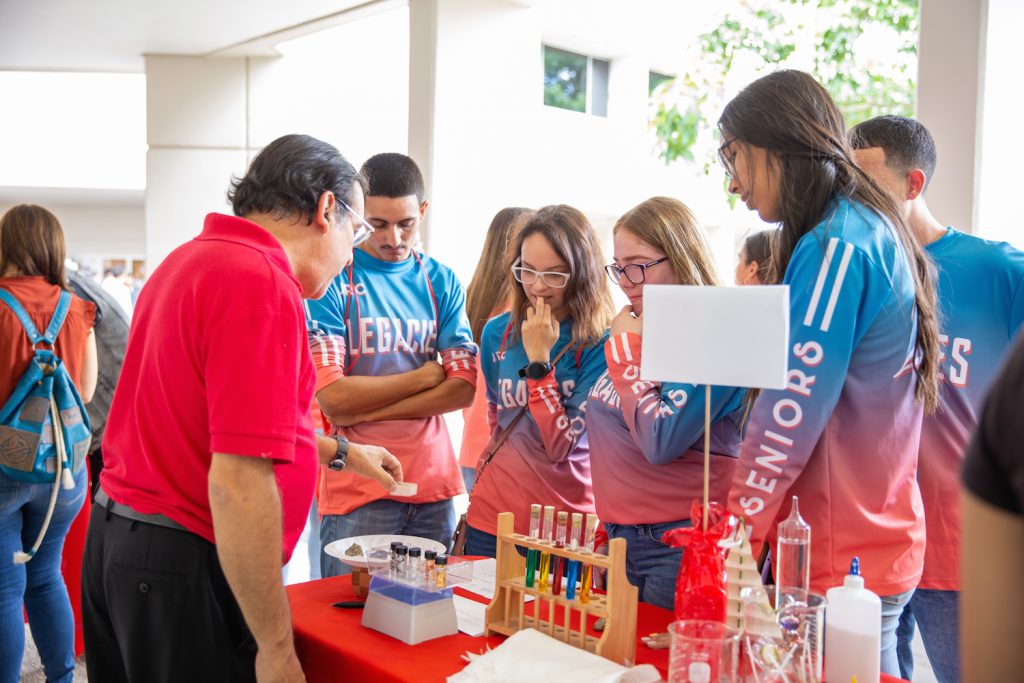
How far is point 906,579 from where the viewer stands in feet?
4.60

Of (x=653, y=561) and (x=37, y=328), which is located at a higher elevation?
(x=37, y=328)

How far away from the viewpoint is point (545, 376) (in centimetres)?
200

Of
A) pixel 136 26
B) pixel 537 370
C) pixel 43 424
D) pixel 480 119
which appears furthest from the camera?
pixel 136 26

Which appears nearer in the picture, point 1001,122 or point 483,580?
point 483,580

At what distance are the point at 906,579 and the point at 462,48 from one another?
Answer: 3348mm

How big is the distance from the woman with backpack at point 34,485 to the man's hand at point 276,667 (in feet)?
5.49

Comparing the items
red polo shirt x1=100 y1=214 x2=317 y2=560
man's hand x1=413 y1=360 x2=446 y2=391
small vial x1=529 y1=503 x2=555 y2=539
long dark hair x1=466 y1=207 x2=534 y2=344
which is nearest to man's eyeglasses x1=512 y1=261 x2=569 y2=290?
man's hand x1=413 y1=360 x2=446 y2=391

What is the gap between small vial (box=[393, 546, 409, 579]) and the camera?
152 cm

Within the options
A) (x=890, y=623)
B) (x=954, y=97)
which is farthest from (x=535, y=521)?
(x=954, y=97)

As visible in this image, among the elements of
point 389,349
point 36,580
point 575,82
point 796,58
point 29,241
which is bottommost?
point 36,580

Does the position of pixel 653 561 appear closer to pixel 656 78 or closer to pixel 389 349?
pixel 389 349

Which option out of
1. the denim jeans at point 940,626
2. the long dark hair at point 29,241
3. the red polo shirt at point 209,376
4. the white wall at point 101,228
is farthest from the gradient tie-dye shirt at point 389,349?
the white wall at point 101,228

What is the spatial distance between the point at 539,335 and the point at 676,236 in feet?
1.33

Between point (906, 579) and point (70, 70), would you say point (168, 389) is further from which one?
point (70, 70)
